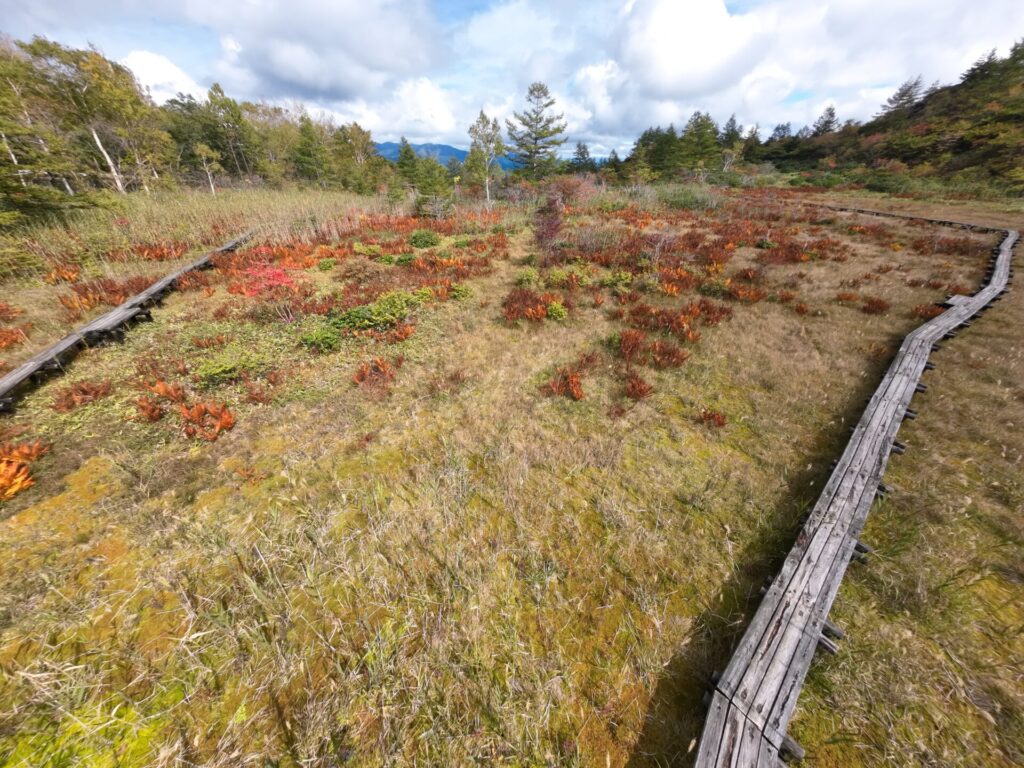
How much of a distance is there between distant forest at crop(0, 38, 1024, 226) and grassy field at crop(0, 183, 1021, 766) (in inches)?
411

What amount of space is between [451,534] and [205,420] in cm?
396

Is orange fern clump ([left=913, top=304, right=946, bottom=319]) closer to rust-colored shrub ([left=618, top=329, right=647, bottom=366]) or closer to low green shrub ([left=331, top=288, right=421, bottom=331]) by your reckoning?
rust-colored shrub ([left=618, top=329, right=647, bottom=366])

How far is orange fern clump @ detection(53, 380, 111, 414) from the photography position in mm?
4773

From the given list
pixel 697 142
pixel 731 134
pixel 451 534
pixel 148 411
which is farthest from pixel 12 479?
pixel 731 134

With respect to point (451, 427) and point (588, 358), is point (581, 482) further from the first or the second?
point (588, 358)

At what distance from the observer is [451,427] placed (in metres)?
4.78

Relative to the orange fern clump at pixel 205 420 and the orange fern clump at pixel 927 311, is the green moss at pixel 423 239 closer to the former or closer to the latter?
the orange fern clump at pixel 205 420

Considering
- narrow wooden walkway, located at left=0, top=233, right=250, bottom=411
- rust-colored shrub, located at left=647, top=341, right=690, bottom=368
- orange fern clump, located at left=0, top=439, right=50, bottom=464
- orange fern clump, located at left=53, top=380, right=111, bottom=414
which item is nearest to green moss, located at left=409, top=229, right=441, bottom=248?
narrow wooden walkway, located at left=0, top=233, right=250, bottom=411

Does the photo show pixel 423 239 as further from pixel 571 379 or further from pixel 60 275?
pixel 571 379

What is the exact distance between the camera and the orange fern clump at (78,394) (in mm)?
4773

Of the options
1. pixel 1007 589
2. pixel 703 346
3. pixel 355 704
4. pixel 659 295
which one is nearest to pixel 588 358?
pixel 703 346

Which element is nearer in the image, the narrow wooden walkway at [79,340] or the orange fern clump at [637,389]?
the narrow wooden walkway at [79,340]

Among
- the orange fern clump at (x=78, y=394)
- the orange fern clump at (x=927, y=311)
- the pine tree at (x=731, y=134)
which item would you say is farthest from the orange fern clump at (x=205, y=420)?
the pine tree at (x=731, y=134)

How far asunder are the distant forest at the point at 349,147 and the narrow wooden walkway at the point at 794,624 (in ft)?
53.9
